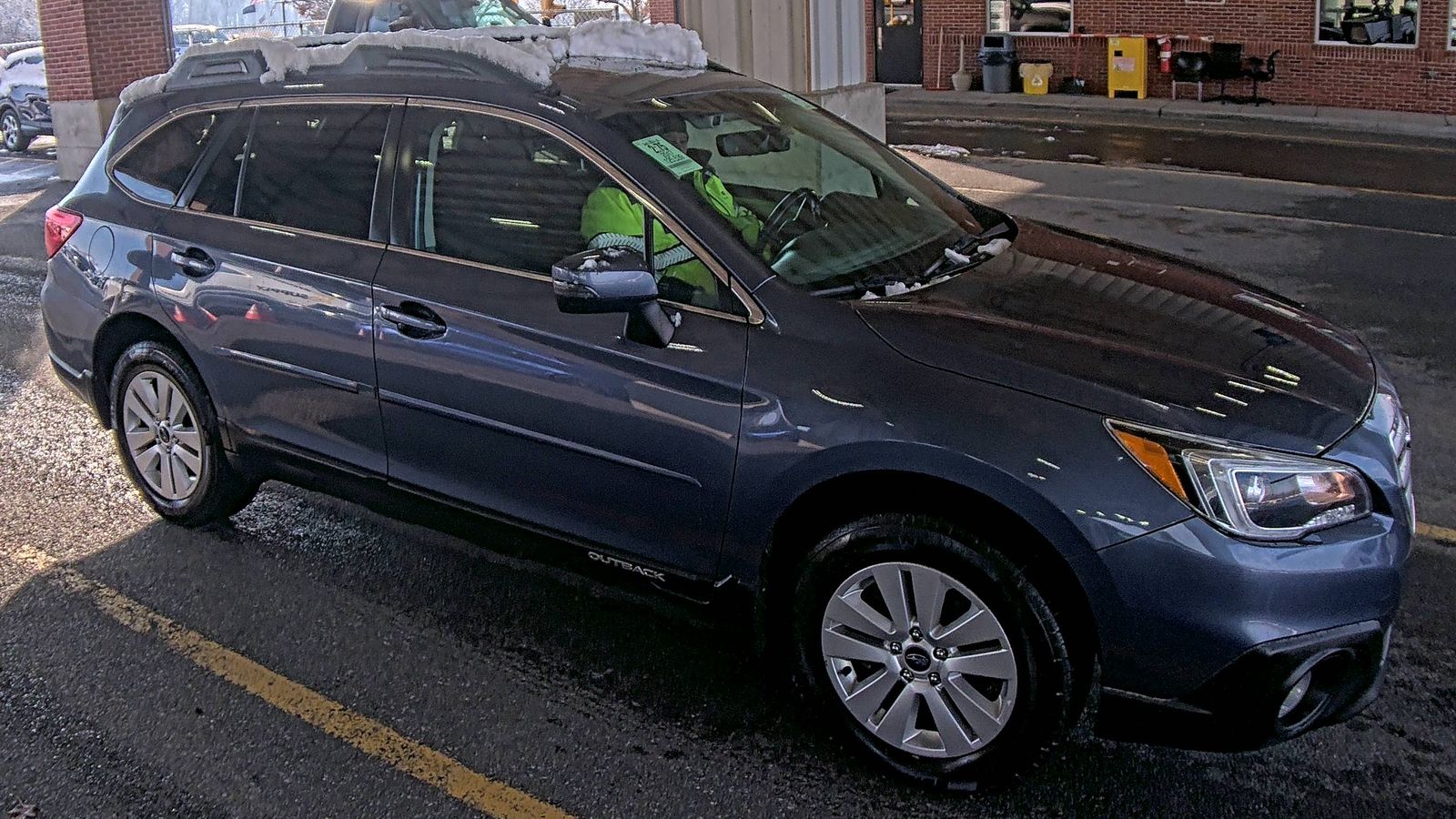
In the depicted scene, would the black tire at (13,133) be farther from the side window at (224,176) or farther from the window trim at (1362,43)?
the window trim at (1362,43)

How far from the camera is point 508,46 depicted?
4.25 m

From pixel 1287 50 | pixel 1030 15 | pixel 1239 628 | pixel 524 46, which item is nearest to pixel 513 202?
pixel 524 46

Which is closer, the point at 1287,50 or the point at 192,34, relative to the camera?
the point at 192,34

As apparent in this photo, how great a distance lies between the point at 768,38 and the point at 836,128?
8.77 m

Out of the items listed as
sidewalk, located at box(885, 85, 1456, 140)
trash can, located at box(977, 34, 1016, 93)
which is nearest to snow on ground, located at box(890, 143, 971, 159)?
sidewalk, located at box(885, 85, 1456, 140)

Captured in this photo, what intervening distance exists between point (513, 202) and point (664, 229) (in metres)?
0.60

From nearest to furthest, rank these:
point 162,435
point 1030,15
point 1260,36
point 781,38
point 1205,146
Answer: point 162,435
point 781,38
point 1205,146
point 1260,36
point 1030,15

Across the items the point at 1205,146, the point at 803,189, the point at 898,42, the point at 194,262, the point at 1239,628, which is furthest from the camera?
the point at 898,42

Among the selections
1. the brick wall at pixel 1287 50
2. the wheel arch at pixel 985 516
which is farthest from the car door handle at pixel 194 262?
the brick wall at pixel 1287 50

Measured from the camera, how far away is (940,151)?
1656cm

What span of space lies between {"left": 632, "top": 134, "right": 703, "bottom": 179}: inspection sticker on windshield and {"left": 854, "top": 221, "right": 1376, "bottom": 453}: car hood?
2.43ft

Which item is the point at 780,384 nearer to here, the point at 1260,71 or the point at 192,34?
the point at 192,34

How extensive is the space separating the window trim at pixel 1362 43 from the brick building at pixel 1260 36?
0.7 inches

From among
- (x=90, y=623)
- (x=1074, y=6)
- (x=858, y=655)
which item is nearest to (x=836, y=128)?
(x=858, y=655)
